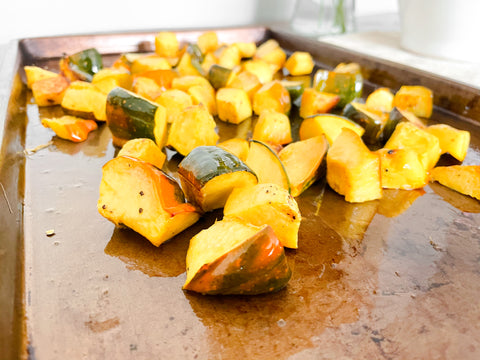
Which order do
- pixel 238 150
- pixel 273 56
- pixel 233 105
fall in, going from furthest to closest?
1. pixel 273 56
2. pixel 233 105
3. pixel 238 150

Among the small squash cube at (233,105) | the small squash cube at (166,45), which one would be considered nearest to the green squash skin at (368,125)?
the small squash cube at (233,105)

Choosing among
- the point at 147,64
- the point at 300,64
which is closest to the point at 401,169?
the point at 300,64

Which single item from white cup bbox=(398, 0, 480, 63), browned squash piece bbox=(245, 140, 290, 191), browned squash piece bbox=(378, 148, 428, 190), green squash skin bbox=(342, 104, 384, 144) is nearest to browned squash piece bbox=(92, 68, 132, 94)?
browned squash piece bbox=(245, 140, 290, 191)

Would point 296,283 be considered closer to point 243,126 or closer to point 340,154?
point 340,154

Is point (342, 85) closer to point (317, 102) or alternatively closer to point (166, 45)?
point (317, 102)

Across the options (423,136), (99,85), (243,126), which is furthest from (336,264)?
(99,85)

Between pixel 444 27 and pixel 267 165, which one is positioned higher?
pixel 444 27

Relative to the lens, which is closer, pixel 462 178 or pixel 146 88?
pixel 462 178

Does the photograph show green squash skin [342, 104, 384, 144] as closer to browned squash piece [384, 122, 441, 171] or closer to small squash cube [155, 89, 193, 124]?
browned squash piece [384, 122, 441, 171]
